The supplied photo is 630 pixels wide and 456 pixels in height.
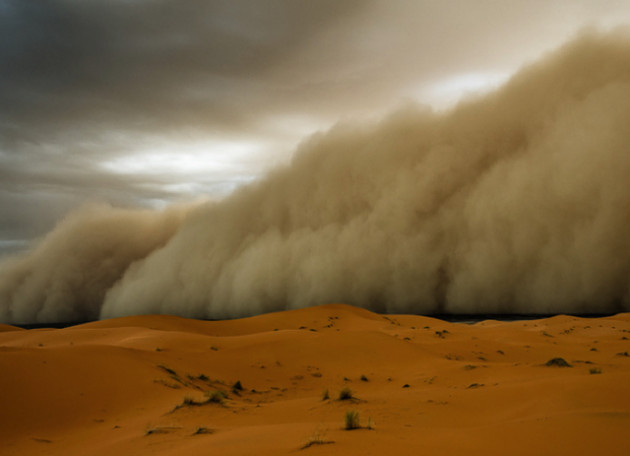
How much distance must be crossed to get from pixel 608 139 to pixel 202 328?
122ft

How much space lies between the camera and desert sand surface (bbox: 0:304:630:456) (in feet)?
15.1

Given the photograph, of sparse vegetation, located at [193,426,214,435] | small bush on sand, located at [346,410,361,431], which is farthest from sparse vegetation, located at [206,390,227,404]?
small bush on sand, located at [346,410,361,431]

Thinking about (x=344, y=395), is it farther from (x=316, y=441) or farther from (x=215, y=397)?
(x=316, y=441)

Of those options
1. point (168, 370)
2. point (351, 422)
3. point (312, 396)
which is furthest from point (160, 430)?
point (168, 370)

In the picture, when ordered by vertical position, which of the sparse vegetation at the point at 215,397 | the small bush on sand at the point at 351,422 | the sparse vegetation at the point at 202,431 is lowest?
the sparse vegetation at the point at 215,397

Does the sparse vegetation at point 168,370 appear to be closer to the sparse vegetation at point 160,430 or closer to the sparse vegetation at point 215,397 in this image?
the sparse vegetation at point 215,397

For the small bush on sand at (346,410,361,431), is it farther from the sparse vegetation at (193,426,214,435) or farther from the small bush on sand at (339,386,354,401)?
the small bush on sand at (339,386,354,401)

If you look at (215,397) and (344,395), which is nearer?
(344,395)

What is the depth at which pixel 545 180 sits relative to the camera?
4362 cm

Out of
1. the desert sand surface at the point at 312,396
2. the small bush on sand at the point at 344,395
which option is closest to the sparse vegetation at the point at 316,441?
the desert sand surface at the point at 312,396

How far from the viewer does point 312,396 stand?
9672 millimetres

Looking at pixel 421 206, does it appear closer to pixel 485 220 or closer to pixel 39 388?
pixel 485 220

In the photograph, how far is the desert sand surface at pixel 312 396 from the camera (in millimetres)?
4617

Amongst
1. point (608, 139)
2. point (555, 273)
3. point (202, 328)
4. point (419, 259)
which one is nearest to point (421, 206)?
point (419, 259)
